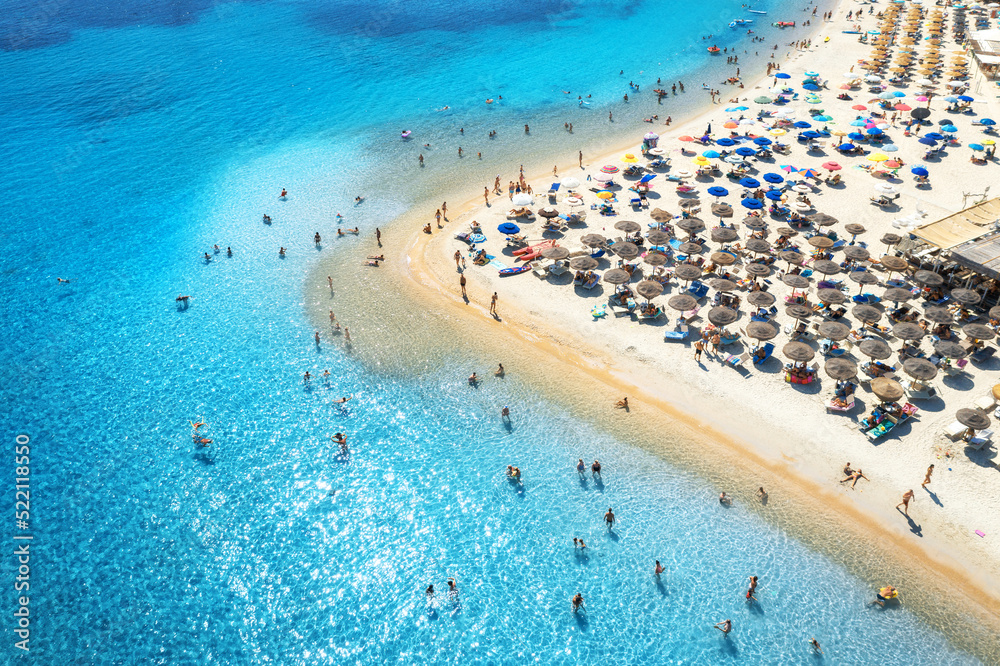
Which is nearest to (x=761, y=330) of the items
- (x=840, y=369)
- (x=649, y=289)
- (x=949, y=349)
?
(x=840, y=369)

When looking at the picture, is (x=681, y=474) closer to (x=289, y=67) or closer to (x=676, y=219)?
(x=676, y=219)

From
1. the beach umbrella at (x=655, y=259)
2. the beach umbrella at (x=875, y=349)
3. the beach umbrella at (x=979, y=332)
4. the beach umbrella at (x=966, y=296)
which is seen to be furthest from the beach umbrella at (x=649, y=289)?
the beach umbrella at (x=966, y=296)

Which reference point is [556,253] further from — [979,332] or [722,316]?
[979,332]

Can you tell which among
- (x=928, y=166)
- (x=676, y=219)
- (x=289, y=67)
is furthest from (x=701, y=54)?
(x=289, y=67)

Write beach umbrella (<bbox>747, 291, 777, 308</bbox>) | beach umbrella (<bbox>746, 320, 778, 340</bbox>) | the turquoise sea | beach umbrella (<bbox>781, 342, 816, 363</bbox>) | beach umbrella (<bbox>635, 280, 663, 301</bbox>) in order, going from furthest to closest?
beach umbrella (<bbox>635, 280, 663, 301</bbox>), beach umbrella (<bbox>747, 291, 777, 308</bbox>), beach umbrella (<bbox>746, 320, 778, 340</bbox>), beach umbrella (<bbox>781, 342, 816, 363</bbox>), the turquoise sea

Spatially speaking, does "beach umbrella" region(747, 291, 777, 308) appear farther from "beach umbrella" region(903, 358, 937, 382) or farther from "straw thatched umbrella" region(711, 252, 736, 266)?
"beach umbrella" region(903, 358, 937, 382)

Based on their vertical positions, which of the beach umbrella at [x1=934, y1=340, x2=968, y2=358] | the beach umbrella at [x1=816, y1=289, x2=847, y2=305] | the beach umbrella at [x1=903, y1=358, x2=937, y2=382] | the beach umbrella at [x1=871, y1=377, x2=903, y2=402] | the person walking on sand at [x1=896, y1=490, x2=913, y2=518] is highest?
the beach umbrella at [x1=816, y1=289, x2=847, y2=305]

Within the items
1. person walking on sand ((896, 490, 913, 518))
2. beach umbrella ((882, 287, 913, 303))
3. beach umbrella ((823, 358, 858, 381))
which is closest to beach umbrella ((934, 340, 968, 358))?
beach umbrella ((882, 287, 913, 303))
